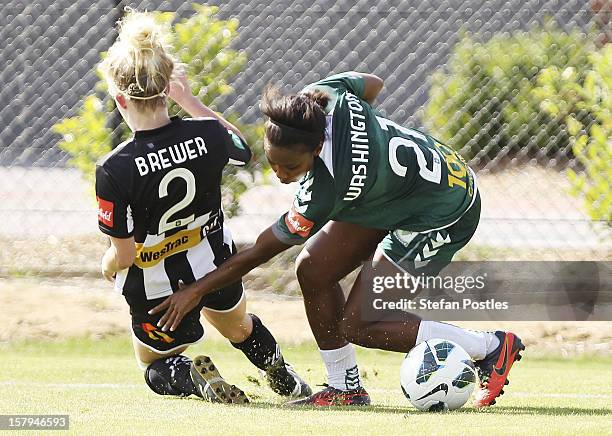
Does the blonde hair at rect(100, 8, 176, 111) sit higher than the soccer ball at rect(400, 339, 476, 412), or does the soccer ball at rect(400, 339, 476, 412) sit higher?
the blonde hair at rect(100, 8, 176, 111)

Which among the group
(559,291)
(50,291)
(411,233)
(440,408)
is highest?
(411,233)

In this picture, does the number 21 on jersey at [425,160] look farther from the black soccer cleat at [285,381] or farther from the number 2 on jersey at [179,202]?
the black soccer cleat at [285,381]

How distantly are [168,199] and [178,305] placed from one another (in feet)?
1.49

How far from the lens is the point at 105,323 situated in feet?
24.9

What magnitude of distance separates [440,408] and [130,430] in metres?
1.43

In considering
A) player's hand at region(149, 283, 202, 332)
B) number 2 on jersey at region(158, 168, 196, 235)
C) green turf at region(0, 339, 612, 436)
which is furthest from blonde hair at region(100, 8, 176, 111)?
green turf at region(0, 339, 612, 436)

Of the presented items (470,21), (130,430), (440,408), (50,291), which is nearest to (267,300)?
(50,291)

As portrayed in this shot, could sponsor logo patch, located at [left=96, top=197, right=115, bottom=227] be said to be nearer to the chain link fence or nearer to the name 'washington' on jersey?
the name 'washington' on jersey

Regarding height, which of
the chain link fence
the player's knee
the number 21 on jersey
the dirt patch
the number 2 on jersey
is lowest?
the dirt patch

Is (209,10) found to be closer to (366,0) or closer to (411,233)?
(366,0)

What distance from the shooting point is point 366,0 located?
848cm

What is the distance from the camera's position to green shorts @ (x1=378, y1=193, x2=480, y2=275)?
16.5ft

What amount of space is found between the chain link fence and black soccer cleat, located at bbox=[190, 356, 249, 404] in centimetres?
322

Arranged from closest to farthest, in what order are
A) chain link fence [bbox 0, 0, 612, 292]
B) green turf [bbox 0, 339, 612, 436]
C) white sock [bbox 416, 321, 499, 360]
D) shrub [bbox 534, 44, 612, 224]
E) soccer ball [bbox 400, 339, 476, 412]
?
green turf [bbox 0, 339, 612, 436], soccer ball [bbox 400, 339, 476, 412], white sock [bbox 416, 321, 499, 360], shrub [bbox 534, 44, 612, 224], chain link fence [bbox 0, 0, 612, 292]
